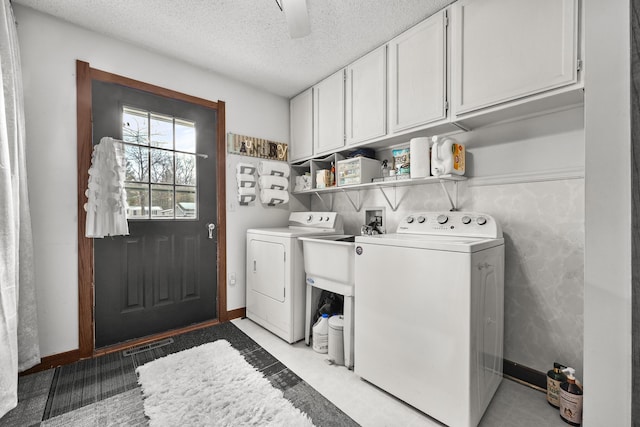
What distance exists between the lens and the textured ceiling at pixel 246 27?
1817 mm

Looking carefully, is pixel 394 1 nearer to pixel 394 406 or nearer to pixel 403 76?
pixel 403 76

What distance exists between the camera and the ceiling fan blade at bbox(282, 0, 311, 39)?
1463mm

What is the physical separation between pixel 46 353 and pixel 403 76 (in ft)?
10.3

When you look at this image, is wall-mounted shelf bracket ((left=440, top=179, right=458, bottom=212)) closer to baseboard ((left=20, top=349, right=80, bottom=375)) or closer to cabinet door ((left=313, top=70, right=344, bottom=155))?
cabinet door ((left=313, top=70, right=344, bottom=155))

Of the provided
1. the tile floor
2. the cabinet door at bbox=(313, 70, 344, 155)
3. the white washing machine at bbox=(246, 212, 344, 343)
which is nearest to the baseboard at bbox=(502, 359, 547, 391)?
the tile floor

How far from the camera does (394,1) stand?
1771 mm

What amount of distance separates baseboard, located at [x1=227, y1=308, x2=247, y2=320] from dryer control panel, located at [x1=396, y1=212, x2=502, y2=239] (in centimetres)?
178

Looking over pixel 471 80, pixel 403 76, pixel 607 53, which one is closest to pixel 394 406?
pixel 607 53

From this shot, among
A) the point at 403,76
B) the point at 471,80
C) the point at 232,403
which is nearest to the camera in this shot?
the point at 232,403

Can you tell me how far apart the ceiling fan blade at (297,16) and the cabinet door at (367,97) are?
0.80 meters

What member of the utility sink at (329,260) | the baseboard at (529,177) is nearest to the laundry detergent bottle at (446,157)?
the baseboard at (529,177)

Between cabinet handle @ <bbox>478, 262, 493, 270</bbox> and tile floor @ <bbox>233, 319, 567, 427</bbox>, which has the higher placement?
cabinet handle @ <bbox>478, 262, 493, 270</bbox>

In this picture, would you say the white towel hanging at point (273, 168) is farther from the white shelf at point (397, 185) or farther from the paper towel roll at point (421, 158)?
the paper towel roll at point (421, 158)

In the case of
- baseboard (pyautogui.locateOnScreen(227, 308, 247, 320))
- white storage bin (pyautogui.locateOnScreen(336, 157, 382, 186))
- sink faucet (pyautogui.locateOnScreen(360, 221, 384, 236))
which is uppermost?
white storage bin (pyautogui.locateOnScreen(336, 157, 382, 186))
